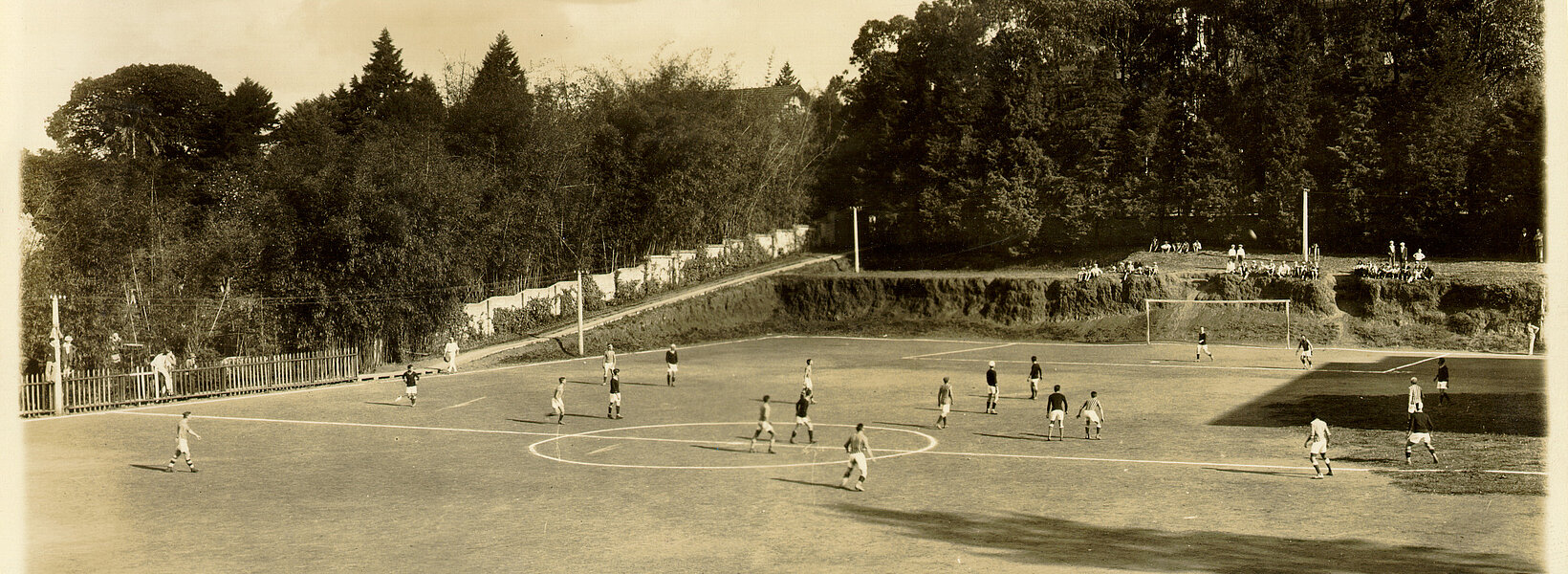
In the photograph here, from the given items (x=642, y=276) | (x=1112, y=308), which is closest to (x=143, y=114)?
(x=642, y=276)

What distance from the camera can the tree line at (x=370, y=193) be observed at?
52.0m

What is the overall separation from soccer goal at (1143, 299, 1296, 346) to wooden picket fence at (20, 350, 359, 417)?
41.0 m

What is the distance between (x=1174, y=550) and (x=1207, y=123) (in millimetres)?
62038

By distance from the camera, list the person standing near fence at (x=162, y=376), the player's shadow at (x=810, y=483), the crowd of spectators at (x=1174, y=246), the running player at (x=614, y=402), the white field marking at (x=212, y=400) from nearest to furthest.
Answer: the player's shadow at (x=810, y=483)
the running player at (x=614, y=402)
the white field marking at (x=212, y=400)
the person standing near fence at (x=162, y=376)
the crowd of spectators at (x=1174, y=246)

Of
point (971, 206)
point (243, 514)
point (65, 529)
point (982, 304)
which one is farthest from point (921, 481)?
point (971, 206)

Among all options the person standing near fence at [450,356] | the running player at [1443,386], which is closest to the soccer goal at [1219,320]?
the running player at [1443,386]

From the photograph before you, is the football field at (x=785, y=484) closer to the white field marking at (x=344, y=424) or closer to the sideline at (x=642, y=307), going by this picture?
the white field marking at (x=344, y=424)

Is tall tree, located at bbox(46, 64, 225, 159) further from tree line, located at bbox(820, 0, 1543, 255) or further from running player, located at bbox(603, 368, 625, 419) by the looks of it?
tree line, located at bbox(820, 0, 1543, 255)

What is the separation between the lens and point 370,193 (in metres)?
52.7

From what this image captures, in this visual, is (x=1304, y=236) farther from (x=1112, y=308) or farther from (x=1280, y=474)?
(x=1280, y=474)

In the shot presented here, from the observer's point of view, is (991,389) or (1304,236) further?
(1304,236)

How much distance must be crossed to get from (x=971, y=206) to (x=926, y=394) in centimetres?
4047

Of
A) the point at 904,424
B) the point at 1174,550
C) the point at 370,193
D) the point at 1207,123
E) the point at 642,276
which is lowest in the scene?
the point at 1174,550

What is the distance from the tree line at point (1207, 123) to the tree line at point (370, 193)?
1395 cm
